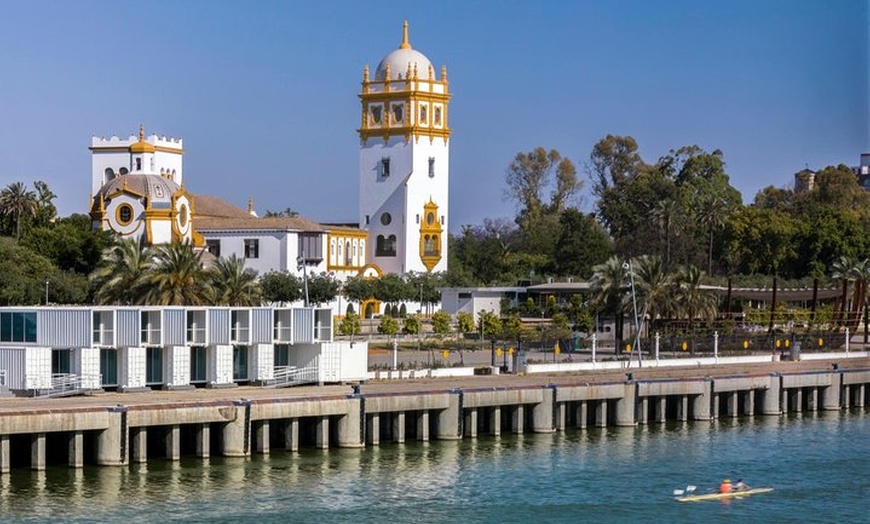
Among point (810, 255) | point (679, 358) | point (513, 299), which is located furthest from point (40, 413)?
point (810, 255)

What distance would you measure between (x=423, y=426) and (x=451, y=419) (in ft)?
4.13

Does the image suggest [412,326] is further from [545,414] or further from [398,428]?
[398,428]

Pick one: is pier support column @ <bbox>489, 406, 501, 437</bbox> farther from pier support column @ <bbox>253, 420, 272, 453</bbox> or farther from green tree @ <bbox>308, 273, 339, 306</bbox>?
green tree @ <bbox>308, 273, 339, 306</bbox>

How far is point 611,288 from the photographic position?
11588 centimetres

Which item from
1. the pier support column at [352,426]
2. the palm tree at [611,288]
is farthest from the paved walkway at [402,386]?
the palm tree at [611,288]

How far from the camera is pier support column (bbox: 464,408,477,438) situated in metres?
78.2

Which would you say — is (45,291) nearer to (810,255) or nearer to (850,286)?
(850,286)

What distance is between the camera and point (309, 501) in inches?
2458

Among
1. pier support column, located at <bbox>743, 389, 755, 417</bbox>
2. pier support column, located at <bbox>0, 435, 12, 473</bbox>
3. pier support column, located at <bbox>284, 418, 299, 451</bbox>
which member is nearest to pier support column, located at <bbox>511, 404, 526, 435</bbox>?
pier support column, located at <bbox>284, 418, 299, 451</bbox>

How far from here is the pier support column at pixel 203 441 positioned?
6925 centimetres

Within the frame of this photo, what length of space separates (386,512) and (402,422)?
14542 millimetres

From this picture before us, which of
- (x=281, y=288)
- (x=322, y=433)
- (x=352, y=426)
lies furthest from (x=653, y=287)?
(x=322, y=433)

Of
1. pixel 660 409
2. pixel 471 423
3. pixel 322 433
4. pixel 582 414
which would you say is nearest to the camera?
pixel 322 433

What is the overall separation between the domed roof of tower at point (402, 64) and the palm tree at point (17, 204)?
136ft
